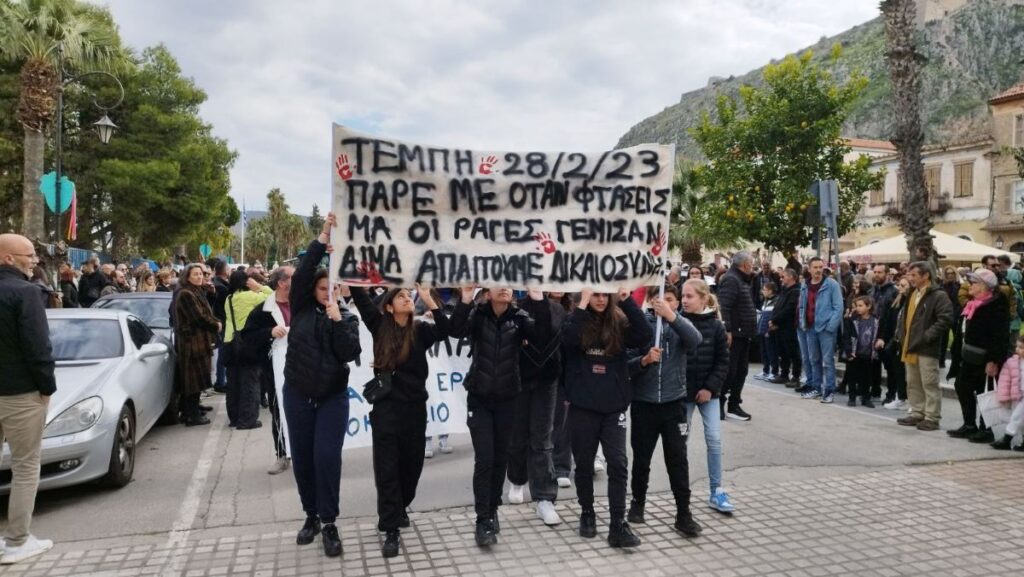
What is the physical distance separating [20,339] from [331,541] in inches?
90.1

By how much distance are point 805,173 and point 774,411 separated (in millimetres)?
12261

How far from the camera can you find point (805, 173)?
20141 millimetres

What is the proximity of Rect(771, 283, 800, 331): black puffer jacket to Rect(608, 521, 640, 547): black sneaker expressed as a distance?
7.67 m

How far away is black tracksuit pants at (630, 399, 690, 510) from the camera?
16.8 feet

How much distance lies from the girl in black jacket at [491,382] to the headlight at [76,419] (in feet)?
10.2

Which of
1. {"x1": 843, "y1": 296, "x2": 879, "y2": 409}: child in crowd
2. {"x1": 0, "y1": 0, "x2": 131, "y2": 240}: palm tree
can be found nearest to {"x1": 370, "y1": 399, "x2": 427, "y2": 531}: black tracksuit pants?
{"x1": 843, "y1": 296, "x2": 879, "y2": 409}: child in crowd

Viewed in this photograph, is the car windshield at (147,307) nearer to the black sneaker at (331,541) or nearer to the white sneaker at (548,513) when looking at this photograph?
the black sneaker at (331,541)

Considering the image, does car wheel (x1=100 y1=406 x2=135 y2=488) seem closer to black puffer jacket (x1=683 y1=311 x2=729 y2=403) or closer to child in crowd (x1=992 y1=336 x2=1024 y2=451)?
black puffer jacket (x1=683 y1=311 x2=729 y2=403)

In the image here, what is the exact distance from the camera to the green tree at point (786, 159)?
20.0 m

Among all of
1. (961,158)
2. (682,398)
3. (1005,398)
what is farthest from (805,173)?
(961,158)

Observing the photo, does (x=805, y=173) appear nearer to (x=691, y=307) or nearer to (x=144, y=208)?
(x=691, y=307)

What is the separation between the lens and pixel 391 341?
4.82 meters

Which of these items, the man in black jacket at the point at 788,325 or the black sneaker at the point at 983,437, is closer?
the black sneaker at the point at 983,437

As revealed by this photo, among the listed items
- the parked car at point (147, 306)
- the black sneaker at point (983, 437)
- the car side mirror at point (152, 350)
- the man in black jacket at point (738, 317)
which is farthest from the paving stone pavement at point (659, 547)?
the parked car at point (147, 306)
